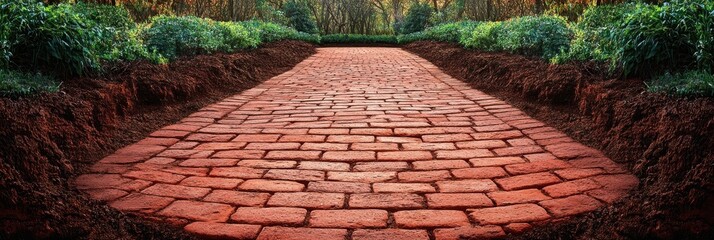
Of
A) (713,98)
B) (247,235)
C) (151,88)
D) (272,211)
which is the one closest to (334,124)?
(151,88)

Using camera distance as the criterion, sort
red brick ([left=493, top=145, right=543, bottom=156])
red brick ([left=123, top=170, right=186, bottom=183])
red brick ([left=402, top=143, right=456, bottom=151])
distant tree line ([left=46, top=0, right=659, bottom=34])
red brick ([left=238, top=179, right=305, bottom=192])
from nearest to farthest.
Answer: red brick ([left=238, top=179, right=305, bottom=192]) < red brick ([left=123, top=170, right=186, bottom=183]) < red brick ([left=493, top=145, right=543, bottom=156]) < red brick ([left=402, top=143, right=456, bottom=151]) < distant tree line ([left=46, top=0, right=659, bottom=34])

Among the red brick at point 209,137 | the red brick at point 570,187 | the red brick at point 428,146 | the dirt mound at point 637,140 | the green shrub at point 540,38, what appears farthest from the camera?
the green shrub at point 540,38

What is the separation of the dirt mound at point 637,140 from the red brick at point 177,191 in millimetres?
1632

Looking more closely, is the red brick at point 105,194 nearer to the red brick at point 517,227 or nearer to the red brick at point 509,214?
the red brick at point 509,214

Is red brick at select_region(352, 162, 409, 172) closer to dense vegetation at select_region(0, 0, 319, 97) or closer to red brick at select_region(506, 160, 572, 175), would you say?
red brick at select_region(506, 160, 572, 175)

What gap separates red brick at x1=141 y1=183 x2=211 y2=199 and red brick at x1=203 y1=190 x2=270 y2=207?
0.22 feet

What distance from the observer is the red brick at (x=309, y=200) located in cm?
265

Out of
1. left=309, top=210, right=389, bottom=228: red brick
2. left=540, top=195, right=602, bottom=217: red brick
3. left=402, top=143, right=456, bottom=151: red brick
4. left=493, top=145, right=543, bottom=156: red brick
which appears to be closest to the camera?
left=309, top=210, right=389, bottom=228: red brick

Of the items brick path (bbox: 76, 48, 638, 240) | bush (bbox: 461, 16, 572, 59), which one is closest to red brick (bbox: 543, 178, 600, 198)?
brick path (bbox: 76, 48, 638, 240)

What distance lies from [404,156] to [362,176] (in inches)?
19.8

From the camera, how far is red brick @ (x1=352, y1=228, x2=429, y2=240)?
2289mm

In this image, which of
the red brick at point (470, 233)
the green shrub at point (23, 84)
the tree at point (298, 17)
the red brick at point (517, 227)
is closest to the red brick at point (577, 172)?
the red brick at point (517, 227)

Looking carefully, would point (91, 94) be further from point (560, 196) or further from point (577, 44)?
point (577, 44)

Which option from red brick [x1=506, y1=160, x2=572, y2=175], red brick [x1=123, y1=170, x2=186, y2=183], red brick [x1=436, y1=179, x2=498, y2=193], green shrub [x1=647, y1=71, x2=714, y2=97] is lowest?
red brick [x1=436, y1=179, x2=498, y2=193]
